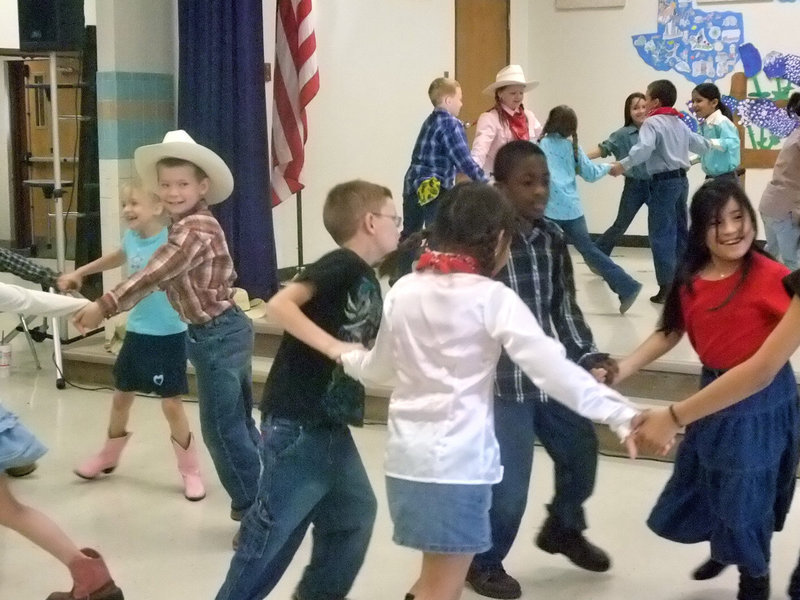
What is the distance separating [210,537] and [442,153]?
2.51m

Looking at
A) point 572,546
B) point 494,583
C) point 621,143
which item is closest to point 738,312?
point 572,546

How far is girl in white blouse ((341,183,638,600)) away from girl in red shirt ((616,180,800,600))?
52cm

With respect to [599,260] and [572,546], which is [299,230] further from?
[572,546]

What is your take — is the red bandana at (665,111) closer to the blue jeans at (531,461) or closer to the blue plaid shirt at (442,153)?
the blue plaid shirt at (442,153)

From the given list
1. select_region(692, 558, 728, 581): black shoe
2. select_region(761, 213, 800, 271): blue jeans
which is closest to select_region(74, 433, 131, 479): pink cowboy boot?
select_region(692, 558, 728, 581): black shoe

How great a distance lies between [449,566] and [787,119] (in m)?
6.81

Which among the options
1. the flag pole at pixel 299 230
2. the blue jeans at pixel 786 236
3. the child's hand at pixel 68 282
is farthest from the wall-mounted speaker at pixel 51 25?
the blue jeans at pixel 786 236

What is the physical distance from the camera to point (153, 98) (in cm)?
555

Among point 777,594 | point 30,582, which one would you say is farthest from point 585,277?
point 30,582

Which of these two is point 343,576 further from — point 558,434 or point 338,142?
point 338,142

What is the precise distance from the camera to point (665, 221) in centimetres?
547

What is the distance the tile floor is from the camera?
2.72 m

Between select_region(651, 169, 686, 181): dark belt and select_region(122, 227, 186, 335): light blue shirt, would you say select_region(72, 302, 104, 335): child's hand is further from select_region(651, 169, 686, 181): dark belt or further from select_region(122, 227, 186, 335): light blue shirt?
select_region(651, 169, 686, 181): dark belt

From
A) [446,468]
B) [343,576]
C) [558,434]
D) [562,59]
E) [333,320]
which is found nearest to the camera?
[446,468]
